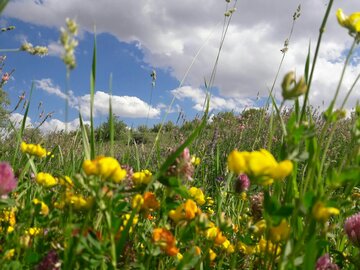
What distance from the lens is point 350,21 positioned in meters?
1.25

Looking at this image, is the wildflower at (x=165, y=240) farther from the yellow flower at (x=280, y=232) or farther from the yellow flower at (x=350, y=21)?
the yellow flower at (x=350, y=21)

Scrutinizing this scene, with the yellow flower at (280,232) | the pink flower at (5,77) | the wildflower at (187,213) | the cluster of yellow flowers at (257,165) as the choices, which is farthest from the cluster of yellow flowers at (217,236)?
the pink flower at (5,77)

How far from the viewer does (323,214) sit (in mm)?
873

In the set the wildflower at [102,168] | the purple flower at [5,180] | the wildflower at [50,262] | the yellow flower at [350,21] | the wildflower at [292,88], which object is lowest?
the wildflower at [50,262]

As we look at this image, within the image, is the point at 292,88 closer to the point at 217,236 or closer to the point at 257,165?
the point at 257,165

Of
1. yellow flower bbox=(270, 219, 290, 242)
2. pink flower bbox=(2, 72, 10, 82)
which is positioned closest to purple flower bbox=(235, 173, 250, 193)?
yellow flower bbox=(270, 219, 290, 242)

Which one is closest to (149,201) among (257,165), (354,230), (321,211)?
(257,165)

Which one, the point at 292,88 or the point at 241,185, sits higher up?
the point at 292,88

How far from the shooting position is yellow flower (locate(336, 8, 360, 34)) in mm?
1243

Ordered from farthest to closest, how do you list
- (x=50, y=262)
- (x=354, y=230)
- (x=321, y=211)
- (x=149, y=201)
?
(x=354, y=230) < (x=149, y=201) < (x=50, y=262) < (x=321, y=211)

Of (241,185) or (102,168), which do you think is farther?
(241,185)

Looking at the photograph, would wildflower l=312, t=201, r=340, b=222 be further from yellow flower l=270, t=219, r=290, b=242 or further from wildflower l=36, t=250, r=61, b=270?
wildflower l=36, t=250, r=61, b=270

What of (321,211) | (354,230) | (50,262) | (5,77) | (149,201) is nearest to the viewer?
(321,211)

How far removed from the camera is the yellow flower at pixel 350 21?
1243 mm
